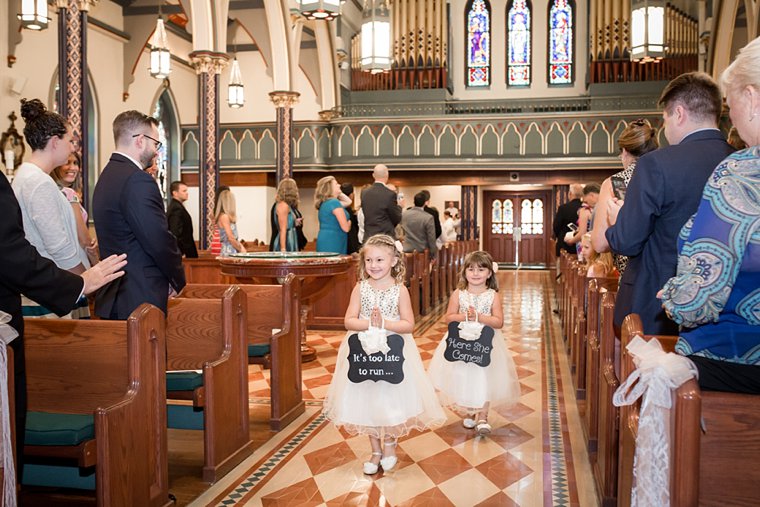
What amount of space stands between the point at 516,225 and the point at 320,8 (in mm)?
13454

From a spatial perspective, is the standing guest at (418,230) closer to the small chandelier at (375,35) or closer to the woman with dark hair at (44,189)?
the small chandelier at (375,35)

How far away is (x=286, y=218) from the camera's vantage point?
6816mm

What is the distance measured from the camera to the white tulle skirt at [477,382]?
4250 mm

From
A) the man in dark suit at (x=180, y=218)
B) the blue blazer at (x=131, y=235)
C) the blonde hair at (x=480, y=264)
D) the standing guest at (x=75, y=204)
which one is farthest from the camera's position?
the man in dark suit at (x=180, y=218)

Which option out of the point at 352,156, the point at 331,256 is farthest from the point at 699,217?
the point at 352,156

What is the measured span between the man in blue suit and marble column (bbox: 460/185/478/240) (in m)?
15.3

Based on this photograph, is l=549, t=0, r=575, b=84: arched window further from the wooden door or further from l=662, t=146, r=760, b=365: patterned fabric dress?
l=662, t=146, r=760, b=365: patterned fabric dress

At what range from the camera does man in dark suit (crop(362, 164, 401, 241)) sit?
25.1 ft

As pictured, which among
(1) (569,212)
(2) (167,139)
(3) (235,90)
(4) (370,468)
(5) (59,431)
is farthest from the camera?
(2) (167,139)

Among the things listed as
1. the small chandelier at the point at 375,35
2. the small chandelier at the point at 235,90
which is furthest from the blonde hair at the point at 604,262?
the small chandelier at the point at 235,90

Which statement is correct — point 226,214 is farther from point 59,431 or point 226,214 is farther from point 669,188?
point 669,188

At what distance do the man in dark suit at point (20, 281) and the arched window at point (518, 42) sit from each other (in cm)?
1811

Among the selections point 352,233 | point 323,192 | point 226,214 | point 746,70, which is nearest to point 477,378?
point 746,70

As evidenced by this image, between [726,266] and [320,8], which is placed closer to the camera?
[726,266]
